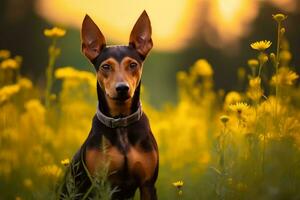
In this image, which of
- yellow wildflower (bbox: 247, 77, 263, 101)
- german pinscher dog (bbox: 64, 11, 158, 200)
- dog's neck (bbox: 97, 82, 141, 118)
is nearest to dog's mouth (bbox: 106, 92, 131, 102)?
german pinscher dog (bbox: 64, 11, 158, 200)

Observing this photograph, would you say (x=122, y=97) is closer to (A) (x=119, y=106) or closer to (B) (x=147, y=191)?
(A) (x=119, y=106)

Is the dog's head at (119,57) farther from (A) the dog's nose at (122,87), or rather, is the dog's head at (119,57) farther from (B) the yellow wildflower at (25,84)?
(B) the yellow wildflower at (25,84)

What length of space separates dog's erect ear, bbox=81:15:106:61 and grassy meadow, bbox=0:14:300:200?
0.76m

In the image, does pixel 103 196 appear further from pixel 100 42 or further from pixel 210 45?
pixel 210 45

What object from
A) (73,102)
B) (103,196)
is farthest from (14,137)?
(103,196)

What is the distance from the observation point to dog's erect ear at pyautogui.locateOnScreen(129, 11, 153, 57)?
474 centimetres

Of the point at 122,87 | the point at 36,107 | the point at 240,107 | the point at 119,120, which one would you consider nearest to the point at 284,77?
the point at 240,107

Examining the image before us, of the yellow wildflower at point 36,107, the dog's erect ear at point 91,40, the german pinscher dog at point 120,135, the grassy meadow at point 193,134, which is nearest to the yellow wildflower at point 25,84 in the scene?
the grassy meadow at point 193,134

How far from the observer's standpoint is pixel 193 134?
24.1 feet

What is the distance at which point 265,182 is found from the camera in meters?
3.44

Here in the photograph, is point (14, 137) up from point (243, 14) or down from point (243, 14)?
down

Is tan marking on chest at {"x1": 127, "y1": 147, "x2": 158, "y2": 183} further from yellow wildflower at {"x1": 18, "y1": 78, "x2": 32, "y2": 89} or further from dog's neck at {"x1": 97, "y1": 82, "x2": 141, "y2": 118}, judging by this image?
yellow wildflower at {"x1": 18, "y1": 78, "x2": 32, "y2": 89}

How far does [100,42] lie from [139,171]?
0.94 metres

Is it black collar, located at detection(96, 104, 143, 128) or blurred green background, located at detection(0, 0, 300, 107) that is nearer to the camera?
black collar, located at detection(96, 104, 143, 128)
